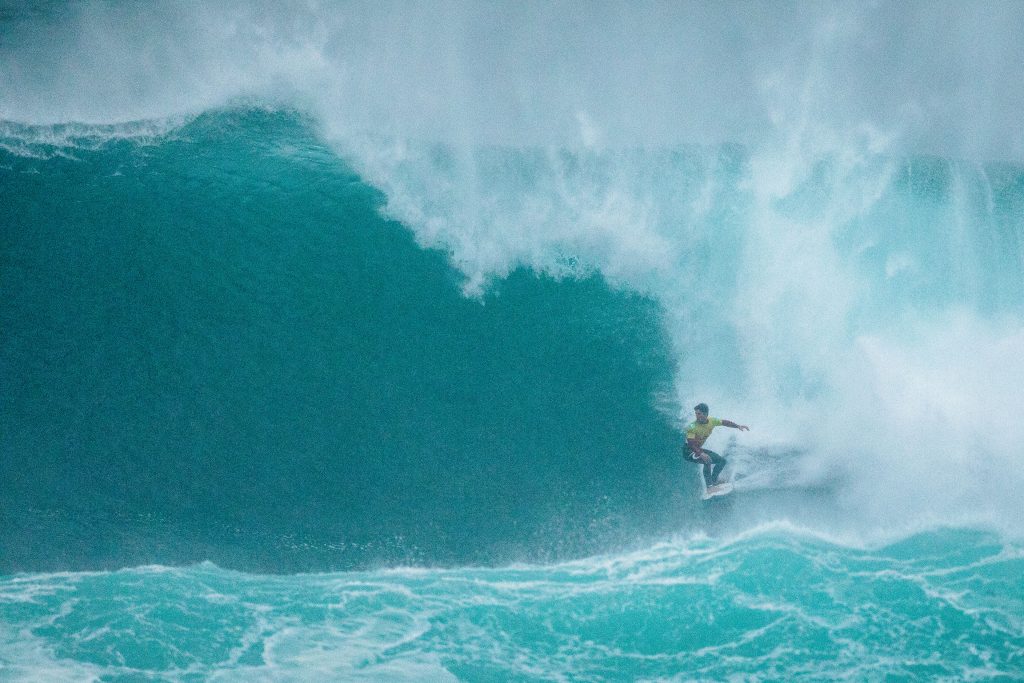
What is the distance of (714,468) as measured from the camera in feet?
37.9

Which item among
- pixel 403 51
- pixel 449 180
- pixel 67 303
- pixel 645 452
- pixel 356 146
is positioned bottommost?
pixel 645 452

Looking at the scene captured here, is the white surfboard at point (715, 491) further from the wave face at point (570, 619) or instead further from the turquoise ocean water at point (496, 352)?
the wave face at point (570, 619)

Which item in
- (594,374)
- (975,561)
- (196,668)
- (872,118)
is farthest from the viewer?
(872,118)

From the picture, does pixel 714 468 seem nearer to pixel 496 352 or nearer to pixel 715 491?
pixel 715 491

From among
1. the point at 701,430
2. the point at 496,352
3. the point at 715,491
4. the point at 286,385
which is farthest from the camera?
the point at 496,352

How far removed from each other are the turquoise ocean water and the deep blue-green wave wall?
0.05 metres

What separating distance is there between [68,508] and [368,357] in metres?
4.56

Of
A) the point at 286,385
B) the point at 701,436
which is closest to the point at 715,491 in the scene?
the point at 701,436

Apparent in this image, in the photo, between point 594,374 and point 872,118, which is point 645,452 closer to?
point 594,374

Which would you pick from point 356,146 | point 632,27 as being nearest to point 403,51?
point 356,146

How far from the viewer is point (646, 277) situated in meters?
13.2

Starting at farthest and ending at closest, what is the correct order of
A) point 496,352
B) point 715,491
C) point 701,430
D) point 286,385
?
point 496,352
point 286,385
point 715,491
point 701,430

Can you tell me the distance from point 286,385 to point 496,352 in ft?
10.3

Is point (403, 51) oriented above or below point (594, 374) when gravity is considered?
above
